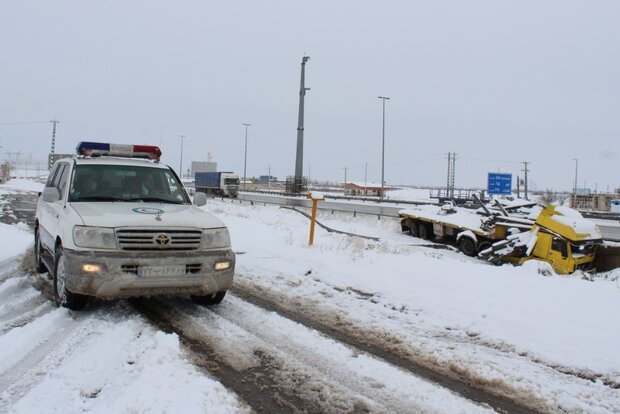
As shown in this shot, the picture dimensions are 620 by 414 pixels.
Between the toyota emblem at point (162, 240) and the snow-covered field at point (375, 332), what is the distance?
0.87 m

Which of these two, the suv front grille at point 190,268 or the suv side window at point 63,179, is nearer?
the suv front grille at point 190,268

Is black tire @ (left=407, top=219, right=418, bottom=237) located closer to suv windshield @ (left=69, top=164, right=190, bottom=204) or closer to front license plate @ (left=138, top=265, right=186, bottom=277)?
suv windshield @ (left=69, top=164, right=190, bottom=204)

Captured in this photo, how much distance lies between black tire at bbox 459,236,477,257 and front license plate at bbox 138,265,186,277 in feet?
43.1

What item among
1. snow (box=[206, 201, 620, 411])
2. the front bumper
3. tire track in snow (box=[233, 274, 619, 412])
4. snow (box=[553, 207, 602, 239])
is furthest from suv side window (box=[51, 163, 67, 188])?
snow (box=[553, 207, 602, 239])

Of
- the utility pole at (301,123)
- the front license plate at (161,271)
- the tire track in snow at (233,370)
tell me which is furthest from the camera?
the utility pole at (301,123)

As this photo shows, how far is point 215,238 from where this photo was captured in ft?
19.4

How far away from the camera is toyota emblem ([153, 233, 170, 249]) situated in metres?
5.46

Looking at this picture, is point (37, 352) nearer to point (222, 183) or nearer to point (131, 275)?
point (131, 275)

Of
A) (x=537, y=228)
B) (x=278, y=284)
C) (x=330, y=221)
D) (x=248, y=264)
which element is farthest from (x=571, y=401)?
(x=330, y=221)

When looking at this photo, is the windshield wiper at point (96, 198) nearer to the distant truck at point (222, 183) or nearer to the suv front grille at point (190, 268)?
the suv front grille at point (190, 268)

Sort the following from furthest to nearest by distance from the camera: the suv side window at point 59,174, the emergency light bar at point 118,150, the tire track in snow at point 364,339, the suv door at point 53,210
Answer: the emergency light bar at point 118,150 < the suv side window at point 59,174 < the suv door at point 53,210 < the tire track in snow at point 364,339

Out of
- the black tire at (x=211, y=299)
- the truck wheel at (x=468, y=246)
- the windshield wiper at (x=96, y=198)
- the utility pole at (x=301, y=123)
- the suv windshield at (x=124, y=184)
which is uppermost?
the utility pole at (x=301, y=123)

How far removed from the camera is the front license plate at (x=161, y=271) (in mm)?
Result: 5359

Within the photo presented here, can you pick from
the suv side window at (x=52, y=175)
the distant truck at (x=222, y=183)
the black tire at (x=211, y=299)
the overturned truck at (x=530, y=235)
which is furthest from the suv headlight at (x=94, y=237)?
the distant truck at (x=222, y=183)
